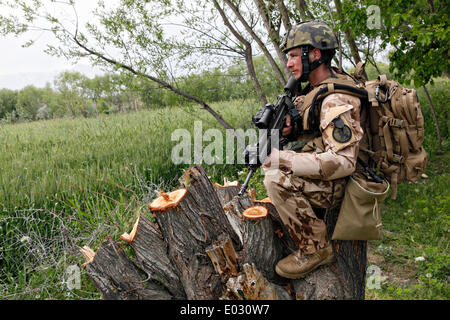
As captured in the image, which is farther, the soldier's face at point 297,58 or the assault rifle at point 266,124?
the soldier's face at point 297,58

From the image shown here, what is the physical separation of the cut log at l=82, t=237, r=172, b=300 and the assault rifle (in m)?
1.09

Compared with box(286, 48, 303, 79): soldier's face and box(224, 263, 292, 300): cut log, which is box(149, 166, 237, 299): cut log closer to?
box(224, 263, 292, 300): cut log

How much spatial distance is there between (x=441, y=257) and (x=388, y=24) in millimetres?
3771

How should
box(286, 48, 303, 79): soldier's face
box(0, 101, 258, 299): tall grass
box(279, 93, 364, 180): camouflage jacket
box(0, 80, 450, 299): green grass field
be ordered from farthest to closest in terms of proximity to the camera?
box(0, 101, 258, 299): tall grass
box(0, 80, 450, 299): green grass field
box(286, 48, 303, 79): soldier's face
box(279, 93, 364, 180): camouflage jacket

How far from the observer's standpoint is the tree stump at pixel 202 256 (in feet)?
8.52

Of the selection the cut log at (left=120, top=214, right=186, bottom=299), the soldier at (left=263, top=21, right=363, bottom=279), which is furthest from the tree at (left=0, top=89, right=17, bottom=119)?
the soldier at (left=263, top=21, right=363, bottom=279)

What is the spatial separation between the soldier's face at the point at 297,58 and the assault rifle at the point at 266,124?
0.22 m

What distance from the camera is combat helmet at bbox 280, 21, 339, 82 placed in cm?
261

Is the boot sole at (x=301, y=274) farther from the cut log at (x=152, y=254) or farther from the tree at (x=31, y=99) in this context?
the tree at (x=31, y=99)

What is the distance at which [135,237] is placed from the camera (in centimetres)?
267

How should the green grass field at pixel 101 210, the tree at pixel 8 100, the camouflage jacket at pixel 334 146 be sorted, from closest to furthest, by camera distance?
the camouflage jacket at pixel 334 146 < the green grass field at pixel 101 210 < the tree at pixel 8 100

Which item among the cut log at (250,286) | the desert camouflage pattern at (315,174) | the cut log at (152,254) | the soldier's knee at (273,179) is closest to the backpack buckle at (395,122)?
the desert camouflage pattern at (315,174)
